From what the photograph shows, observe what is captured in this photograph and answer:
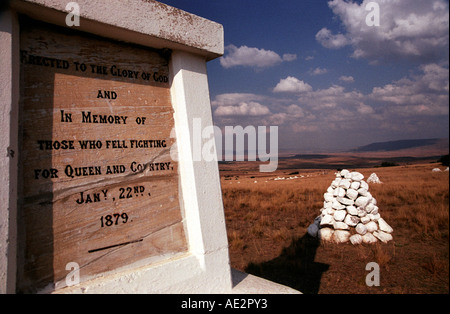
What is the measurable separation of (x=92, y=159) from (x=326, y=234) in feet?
23.1

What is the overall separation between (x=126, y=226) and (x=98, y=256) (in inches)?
9.6

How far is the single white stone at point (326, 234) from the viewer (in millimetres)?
7377

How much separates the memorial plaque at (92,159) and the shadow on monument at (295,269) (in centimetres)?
390

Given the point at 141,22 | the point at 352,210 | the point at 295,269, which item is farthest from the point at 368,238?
the point at 141,22

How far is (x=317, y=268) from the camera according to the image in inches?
230

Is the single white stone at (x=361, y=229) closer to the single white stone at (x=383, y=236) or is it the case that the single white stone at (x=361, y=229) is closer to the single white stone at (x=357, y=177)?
the single white stone at (x=383, y=236)

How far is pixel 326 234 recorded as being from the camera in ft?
24.4

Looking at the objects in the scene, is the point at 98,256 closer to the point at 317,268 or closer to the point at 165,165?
the point at 165,165

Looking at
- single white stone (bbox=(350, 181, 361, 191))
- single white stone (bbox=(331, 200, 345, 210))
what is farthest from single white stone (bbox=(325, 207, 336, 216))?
single white stone (bbox=(350, 181, 361, 191))

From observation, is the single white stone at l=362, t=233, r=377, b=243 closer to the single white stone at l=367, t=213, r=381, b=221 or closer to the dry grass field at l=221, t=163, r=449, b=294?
the dry grass field at l=221, t=163, r=449, b=294

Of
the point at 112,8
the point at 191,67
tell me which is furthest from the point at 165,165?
the point at 112,8

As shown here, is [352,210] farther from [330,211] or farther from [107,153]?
[107,153]

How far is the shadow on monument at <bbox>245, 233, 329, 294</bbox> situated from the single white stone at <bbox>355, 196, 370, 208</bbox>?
171cm

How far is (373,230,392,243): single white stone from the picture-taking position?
7063 mm
